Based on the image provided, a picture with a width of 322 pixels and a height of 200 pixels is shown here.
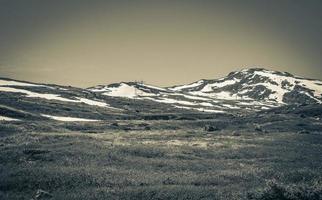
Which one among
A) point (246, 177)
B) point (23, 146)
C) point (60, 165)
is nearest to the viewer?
point (246, 177)

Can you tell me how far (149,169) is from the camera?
2869 cm

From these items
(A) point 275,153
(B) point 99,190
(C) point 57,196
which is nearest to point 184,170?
(B) point 99,190

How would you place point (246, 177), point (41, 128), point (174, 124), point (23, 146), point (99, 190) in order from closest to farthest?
point (99, 190) < point (246, 177) < point (23, 146) < point (41, 128) < point (174, 124)

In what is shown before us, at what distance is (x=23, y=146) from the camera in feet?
120

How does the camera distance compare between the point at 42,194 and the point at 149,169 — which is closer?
the point at 42,194

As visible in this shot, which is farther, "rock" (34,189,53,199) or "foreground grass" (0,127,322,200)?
"foreground grass" (0,127,322,200)

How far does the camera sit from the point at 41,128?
5691 cm

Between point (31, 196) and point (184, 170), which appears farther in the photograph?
point (184, 170)

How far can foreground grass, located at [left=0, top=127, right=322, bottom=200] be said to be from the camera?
68.2 feet

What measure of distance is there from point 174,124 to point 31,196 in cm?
5572

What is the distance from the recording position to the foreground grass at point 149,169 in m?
20.8

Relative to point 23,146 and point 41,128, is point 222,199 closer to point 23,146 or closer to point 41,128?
point 23,146

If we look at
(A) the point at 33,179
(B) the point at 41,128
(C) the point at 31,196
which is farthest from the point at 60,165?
(B) the point at 41,128

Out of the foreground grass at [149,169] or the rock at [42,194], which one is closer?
the rock at [42,194]
